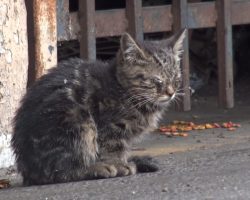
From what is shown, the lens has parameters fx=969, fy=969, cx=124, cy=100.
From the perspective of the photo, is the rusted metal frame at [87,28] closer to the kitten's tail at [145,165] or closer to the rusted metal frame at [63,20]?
the rusted metal frame at [63,20]

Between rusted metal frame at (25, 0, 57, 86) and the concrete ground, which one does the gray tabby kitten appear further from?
rusted metal frame at (25, 0, 57, 86)

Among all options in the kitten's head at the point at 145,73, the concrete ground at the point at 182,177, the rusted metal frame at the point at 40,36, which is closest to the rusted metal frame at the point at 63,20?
the rusted metal frame at the point at 40,36

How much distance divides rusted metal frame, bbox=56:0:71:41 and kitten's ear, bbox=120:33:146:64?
172 cm

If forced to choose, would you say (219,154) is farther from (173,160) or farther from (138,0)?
(138,0)

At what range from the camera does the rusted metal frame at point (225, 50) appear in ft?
29.4

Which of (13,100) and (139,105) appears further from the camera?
(13,100)

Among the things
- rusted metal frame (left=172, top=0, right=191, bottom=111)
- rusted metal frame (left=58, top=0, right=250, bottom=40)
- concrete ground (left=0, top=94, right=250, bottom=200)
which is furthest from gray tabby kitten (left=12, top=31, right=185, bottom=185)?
rusted metal frame (left=172, top=0, right=191, bottom=111)

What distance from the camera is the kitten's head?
6.65 metres

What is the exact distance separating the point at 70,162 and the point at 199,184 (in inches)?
36.3

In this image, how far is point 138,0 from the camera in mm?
8539

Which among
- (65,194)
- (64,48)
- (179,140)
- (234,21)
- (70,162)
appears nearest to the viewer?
(65,194)

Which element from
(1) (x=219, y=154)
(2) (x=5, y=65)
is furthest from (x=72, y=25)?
(1) (x=219, y=154)

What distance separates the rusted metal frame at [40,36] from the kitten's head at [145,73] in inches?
44.9

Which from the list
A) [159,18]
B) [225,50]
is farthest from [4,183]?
[225,50]
